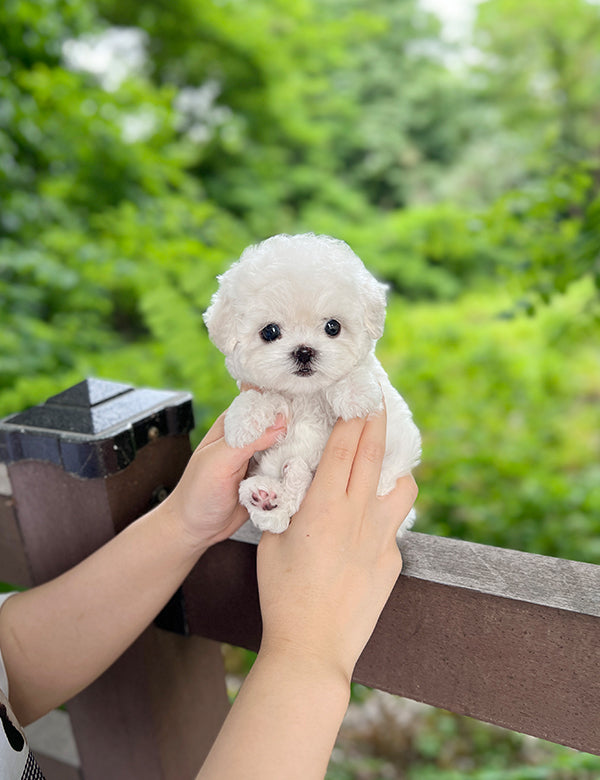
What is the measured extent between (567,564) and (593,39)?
6.64 meters

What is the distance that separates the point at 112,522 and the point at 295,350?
14.9 inches

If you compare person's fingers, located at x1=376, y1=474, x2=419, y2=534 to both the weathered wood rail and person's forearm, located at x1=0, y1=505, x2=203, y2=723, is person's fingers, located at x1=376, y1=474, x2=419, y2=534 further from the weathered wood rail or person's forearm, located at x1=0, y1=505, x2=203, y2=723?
person's forearm, located at x1=0, y1=505, x2=203, y2=723

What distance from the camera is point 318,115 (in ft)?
21.1

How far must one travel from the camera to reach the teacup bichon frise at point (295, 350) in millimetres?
541

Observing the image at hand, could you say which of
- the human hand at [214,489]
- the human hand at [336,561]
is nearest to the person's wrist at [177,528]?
the human hand at [214,489]

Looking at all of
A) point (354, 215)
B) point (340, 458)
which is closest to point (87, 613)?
point (340, 458)

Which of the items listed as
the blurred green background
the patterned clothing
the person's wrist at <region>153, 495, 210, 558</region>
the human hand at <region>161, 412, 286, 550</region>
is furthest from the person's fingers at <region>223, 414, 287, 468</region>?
the blurred green background

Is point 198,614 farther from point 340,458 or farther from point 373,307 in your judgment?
point 373,307

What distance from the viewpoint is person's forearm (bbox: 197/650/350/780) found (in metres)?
0.48

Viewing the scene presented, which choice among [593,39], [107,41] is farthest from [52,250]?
[593,39]

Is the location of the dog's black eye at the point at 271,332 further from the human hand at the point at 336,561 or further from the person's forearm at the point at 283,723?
the person's forearm at the point at 283,723

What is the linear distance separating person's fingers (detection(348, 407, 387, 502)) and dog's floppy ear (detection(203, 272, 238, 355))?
0.52ft

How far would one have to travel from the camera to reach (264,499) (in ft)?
1.89

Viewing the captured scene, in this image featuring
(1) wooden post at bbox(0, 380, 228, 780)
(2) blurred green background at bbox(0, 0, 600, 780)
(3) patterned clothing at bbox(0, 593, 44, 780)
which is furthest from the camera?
(2) blurred green background at bbox(0, 0, 600, 780)
